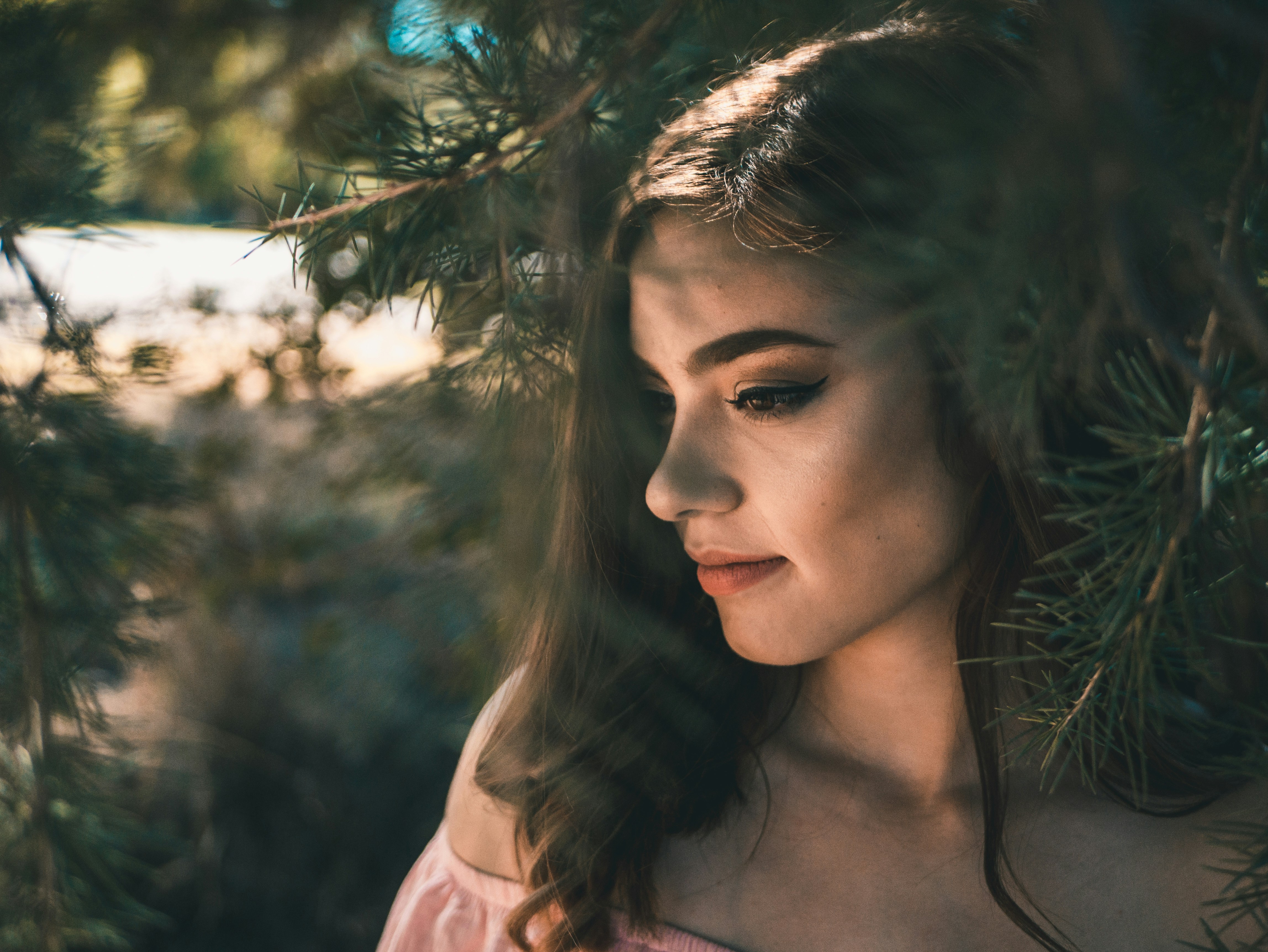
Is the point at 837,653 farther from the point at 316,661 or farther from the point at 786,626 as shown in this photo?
the point at 316,661

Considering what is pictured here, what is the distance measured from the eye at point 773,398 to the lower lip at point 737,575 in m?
0.18

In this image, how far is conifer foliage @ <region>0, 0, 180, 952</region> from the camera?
3.17 ft

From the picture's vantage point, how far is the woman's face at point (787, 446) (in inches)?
36.5

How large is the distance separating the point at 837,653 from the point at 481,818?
0.60m

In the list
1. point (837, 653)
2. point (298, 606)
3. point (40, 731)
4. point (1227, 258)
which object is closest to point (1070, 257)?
point (1227, 258)

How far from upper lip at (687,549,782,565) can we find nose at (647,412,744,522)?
0.06 m

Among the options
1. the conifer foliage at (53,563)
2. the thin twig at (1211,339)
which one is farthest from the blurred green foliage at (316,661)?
the thin twig at (1211,339)

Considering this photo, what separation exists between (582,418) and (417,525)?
0.95 meters

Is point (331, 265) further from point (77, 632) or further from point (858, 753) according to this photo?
point (858, 753)

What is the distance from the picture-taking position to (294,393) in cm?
219

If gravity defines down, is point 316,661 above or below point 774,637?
below

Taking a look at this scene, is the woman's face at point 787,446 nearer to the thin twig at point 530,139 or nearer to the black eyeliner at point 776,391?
the black eyeliner at point 776,391

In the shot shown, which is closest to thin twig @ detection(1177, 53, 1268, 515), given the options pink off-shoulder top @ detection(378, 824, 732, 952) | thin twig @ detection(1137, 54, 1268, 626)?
thin twig @ detection(1137, 54, 1268, 626)

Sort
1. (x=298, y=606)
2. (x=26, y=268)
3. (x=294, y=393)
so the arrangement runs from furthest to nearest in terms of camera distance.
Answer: (x=298, y=606)
(x=294, y=393)
(x=26, y=268)
